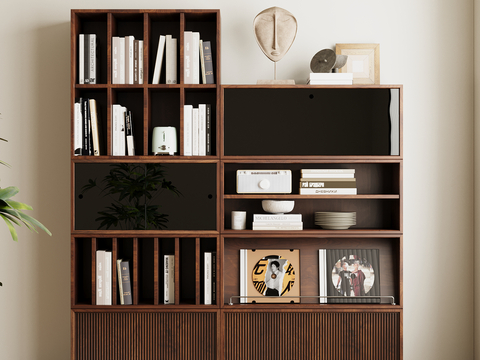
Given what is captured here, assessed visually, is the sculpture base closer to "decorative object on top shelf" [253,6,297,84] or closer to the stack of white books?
"decorative object on top shelf" [253,6,297,84]

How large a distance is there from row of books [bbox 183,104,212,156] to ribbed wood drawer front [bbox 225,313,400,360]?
942 mm

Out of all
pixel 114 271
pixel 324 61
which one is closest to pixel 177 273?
pixel 114 271

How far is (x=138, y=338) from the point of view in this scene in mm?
2014

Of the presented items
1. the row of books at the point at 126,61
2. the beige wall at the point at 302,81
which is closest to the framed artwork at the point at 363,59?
the beige wall at the point at 302,81

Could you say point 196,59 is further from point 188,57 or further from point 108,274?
point 108,274

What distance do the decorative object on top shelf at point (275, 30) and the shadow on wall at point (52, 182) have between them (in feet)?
4.02

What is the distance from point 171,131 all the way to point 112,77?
1.48 feet

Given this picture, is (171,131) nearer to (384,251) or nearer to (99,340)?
(99,340)

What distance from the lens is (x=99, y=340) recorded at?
79.4 inches

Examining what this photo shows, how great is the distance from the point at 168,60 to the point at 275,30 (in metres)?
0.64

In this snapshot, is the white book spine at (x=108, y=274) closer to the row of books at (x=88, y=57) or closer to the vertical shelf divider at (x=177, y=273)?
the vertical shelf divider at (x=177, y=273)

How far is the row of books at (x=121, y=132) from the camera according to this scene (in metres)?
2.04

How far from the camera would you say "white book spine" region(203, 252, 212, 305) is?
2.04 metres

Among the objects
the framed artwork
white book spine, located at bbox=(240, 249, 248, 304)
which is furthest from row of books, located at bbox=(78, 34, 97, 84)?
the framed artwork
